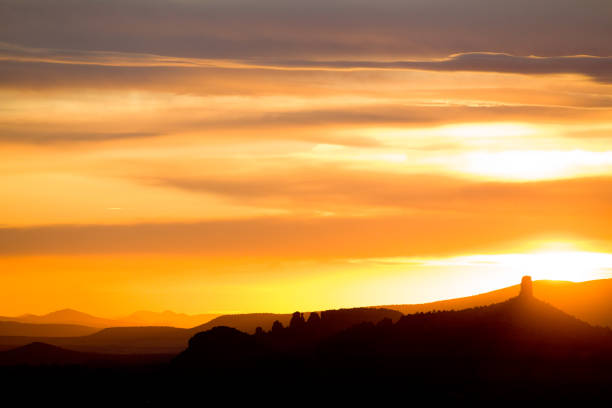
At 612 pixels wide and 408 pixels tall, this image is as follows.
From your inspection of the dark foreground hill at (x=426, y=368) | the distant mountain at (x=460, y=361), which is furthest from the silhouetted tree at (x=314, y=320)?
the distant mountain at (x=460, y=361)

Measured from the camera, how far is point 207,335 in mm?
159125

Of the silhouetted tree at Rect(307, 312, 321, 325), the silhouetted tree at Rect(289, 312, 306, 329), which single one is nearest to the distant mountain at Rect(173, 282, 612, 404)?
the silhouetted tree at Rect(289, 312, 306, 329)

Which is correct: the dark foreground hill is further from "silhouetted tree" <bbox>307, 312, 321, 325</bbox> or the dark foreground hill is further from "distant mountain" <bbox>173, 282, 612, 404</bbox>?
"silhouetted tree" <bbox>307, 312, 321, 325</bbox>

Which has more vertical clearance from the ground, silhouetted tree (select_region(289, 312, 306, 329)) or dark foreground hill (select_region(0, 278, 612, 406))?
silhouetted tree (select_region(289, 312, 306, 329))

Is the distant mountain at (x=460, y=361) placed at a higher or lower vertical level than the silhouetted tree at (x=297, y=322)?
lower

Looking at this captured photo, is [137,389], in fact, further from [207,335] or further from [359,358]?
[359,358]

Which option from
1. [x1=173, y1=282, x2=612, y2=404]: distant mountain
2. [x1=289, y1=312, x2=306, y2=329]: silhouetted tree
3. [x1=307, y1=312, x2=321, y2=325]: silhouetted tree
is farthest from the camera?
[x1=307, y1=312, x2=321, y2=325]: silhouetted tree

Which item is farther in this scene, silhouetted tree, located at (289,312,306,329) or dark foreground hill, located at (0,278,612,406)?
silhouetted tree, located at (289,312,306,329)

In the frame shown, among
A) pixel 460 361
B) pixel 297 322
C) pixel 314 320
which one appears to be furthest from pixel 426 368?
pixel 314 320

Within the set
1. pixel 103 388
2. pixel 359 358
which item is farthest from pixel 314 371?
pixel 103 388

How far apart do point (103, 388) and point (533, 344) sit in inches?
2730

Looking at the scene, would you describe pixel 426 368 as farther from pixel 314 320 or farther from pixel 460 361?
pixel 314 320

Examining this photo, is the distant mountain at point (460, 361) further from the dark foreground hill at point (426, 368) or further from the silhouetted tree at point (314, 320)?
the silhouetted tree at point (314, 320)

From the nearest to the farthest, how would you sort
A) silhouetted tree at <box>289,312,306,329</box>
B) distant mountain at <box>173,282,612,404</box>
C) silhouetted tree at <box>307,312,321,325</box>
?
distant mountain at <box>173,282,612,404</box>
silhouetted tree at <box>289,312,306,329</box>
silhouetted tree at <box>307,312,321,325</box>
